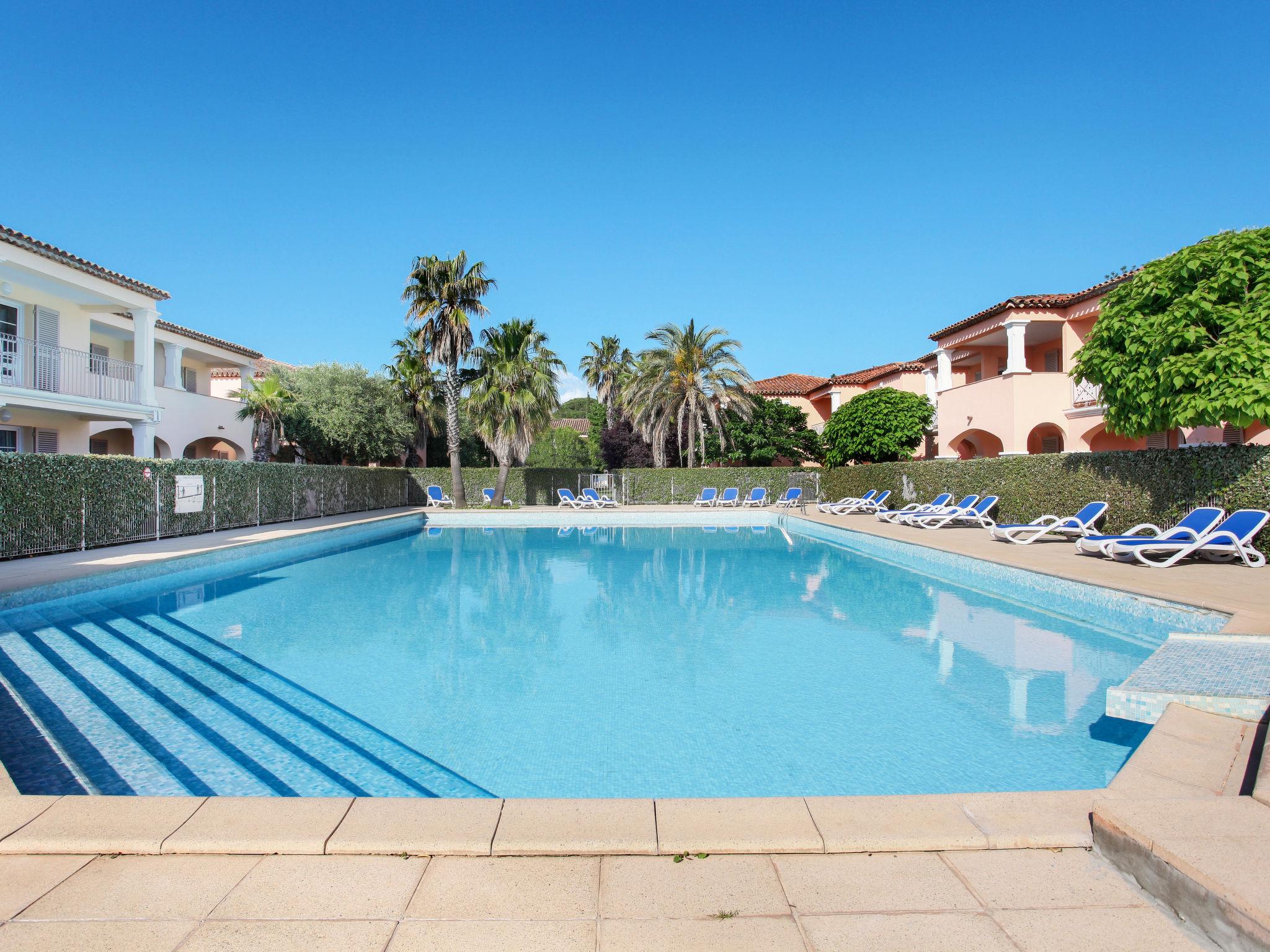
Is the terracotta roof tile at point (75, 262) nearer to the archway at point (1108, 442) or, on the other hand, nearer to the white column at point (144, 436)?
the white column at point (144, 436)

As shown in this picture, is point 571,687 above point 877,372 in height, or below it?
below

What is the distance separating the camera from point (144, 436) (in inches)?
704

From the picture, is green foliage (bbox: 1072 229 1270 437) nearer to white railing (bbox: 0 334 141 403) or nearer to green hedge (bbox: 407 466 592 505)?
white railing (bbox: 0 334 141 403)

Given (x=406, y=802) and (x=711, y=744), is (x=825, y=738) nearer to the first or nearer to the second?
(x=711, y=744)

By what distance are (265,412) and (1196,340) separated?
2336cm

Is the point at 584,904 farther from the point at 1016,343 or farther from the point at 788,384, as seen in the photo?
the point at 788,384

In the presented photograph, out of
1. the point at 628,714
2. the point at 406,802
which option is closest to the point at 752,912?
the point at 406,802

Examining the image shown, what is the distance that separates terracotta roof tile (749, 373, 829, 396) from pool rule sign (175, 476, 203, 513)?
80.5 ft

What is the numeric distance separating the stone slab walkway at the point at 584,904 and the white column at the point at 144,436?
1874 cm

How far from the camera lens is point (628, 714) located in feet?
16.7

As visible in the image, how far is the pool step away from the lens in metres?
3.90

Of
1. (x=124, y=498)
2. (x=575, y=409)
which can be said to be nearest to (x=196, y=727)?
(x=124, y=498)

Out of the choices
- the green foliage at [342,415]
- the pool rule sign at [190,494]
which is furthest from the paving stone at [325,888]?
the green foliage at [342,415]

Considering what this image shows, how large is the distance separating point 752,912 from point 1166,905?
1.23 metres
